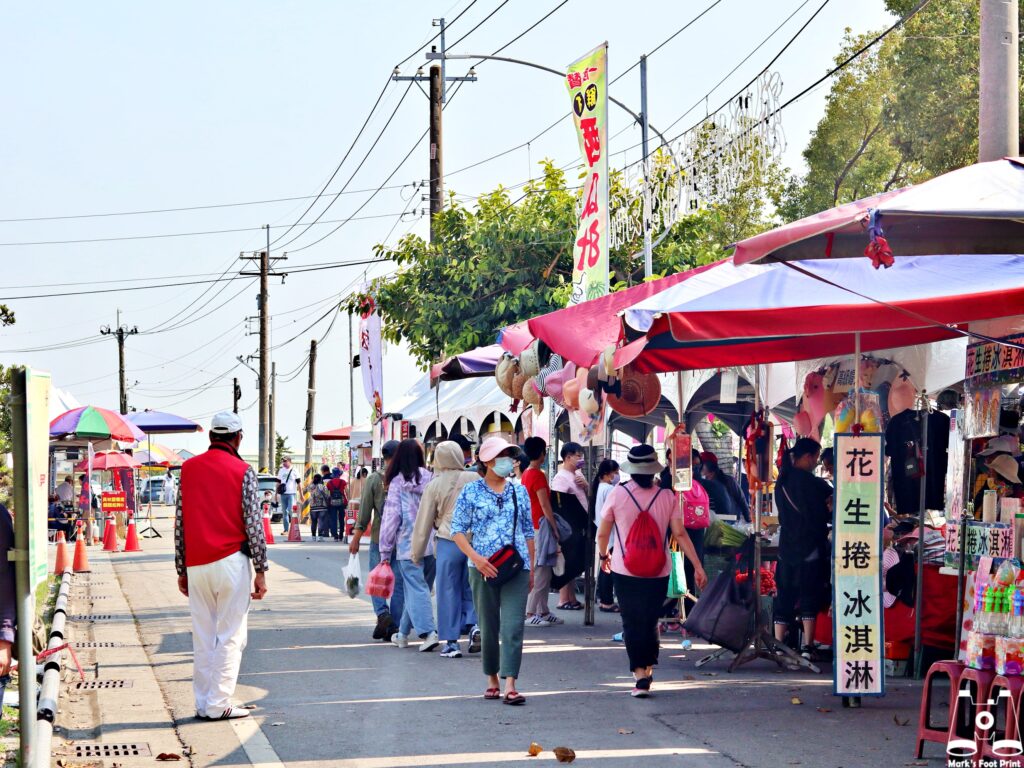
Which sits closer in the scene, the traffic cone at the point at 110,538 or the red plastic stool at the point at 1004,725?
the red plastic stool at the point at 1004,725

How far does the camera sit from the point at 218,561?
9109mm

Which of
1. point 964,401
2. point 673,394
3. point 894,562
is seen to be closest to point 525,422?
point 673,394

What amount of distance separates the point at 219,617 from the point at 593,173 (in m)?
7.53

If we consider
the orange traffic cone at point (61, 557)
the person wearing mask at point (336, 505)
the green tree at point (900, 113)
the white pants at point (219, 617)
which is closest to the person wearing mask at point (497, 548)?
the white pants at point (219, 617)

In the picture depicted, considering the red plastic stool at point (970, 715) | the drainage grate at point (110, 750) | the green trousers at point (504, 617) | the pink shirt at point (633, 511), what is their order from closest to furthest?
1. the red plastic stool at point (970, 715)
2. the drainage grate at point (110, 750)
3. the green trousers at point (504, 617)
4. the pink shirt at point (633, 511)

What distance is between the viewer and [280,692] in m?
10.5

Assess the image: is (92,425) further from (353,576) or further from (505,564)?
(505,564)

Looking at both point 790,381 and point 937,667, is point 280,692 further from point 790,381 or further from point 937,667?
point 790,381

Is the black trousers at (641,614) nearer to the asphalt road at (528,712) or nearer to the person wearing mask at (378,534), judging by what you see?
the asphalt road at (528,712)

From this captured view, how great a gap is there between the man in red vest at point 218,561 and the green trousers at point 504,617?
5.15 feet

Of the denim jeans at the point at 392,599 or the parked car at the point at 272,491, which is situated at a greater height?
the denim jeans at the point at 392,599

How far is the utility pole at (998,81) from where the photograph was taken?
9086 millimetres

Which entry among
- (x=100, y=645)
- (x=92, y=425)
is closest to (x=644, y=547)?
(x=100, y=645)

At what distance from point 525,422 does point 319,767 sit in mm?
9720
